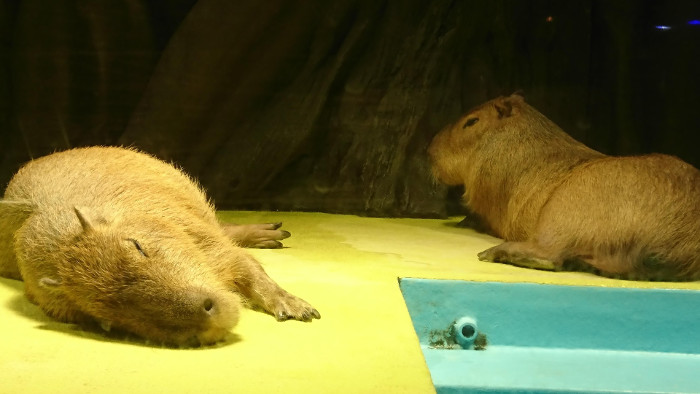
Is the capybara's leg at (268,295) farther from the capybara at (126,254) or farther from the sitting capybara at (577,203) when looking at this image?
the sitting capybara at (577,203)

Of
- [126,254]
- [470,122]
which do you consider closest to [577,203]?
[470,122]

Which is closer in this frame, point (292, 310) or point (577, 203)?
point (292, 310)

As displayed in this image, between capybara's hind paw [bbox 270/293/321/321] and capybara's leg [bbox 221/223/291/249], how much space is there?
1.26 metres

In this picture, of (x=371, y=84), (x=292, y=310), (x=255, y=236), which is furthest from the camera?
(x=371, y=84)

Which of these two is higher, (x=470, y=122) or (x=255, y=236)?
(x=470, y=122)

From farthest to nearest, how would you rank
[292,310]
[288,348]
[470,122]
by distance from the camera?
→ [470,122] → [292,310] → [288,348]

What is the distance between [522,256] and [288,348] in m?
1.82

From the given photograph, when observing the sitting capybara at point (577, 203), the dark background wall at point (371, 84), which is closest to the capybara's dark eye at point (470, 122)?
the sitting capybara at point (577, 203)

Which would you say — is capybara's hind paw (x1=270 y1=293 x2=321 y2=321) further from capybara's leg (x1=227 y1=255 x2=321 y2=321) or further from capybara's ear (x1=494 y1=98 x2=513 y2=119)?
capybara's ear (x1=494 y1=98 x2=513 y2=119)

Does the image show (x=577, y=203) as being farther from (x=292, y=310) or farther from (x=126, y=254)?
(x=126, y=254)

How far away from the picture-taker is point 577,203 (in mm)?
4055

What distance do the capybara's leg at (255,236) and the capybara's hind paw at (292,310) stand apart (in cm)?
126

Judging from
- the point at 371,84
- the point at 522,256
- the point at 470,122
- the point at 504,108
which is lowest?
the point at 522,256

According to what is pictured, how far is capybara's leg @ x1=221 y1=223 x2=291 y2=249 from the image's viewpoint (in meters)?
4.23
